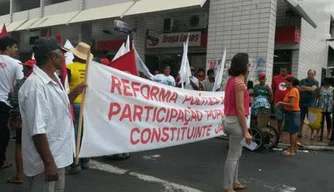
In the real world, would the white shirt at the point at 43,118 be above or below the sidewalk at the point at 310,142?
above

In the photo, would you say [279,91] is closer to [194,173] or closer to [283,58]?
[283,58]

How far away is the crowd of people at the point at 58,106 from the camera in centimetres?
254

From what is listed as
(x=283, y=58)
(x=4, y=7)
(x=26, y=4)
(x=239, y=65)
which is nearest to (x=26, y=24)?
(x=26, y=4)

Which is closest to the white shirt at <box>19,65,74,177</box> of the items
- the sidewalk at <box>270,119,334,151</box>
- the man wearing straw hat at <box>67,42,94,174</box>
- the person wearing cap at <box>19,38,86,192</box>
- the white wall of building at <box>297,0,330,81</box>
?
the person wearing cap at <box>19,38,86,192</box>

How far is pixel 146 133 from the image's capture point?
482 centimetres

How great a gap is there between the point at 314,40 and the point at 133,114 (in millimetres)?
11589

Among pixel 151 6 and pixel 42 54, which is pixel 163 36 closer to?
pixel 151 6

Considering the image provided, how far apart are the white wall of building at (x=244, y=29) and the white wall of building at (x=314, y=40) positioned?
2501 millimetres

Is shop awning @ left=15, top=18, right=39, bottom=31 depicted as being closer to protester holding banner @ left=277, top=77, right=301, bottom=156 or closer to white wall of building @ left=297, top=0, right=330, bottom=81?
white wall of building @ left=297, top=0, right=330, bottom=81

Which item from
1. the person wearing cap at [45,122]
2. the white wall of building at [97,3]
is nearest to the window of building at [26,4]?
the white wall of building at [97,3]

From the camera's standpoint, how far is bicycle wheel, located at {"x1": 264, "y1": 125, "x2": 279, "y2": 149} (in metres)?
7.53

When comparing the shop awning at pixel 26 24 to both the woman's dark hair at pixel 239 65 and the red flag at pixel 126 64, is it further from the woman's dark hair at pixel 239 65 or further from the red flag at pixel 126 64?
the woman's dark hair at pixel 239 65

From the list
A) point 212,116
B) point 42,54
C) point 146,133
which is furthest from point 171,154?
point 42,54

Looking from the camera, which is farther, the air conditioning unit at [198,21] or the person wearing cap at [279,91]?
the air conditioning unit at [198,21]
